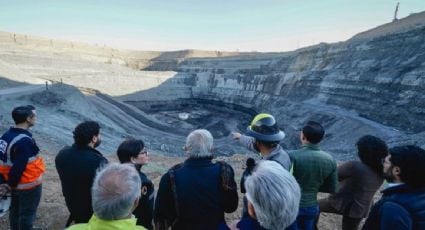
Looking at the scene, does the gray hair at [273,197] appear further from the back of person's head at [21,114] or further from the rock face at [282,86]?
the rock face at [282,86]

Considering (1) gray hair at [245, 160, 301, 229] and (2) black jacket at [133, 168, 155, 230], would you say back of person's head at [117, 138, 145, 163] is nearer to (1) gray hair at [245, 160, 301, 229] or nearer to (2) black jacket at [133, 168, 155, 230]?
(2) black jacket at [133, 168, 155, 230]

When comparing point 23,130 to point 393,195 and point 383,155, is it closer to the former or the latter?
point 393,195

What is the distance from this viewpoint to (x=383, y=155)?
3863 millimetres

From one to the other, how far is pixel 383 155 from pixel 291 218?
8.05 ft

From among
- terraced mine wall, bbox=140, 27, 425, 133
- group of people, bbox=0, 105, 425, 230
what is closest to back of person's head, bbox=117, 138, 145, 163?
group of people, bbox=0, 105, 425, 230

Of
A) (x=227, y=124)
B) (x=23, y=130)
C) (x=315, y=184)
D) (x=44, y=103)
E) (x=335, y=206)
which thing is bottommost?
(x=227, y=124)

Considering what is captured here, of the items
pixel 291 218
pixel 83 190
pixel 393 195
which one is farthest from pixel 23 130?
pixel 393 195

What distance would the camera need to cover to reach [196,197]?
3078 mm

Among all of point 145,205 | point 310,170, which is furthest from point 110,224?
point 310,170

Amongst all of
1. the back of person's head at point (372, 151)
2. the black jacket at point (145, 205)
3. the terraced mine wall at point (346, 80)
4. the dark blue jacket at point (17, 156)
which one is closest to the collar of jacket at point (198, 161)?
the black jacket at point (145, 205)

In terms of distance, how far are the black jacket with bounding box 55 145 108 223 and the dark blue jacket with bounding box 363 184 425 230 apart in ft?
9.39

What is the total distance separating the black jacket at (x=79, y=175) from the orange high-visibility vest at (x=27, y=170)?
71cm

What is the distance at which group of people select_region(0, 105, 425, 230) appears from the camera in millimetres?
2107

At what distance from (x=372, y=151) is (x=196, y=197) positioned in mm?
2291
